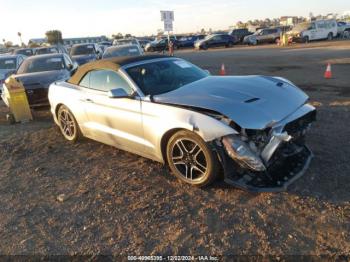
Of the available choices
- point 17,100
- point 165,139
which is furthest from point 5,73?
point 165,139

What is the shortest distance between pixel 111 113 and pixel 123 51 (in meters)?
11.1

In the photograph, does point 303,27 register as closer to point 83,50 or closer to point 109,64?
point 83,50

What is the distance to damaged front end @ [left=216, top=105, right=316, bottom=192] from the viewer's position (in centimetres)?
375

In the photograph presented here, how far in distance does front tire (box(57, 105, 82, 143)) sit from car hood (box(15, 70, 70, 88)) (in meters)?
3.13

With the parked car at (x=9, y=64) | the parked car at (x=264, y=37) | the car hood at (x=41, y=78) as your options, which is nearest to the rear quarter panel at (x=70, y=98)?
the car hood at (x=41, y=78)

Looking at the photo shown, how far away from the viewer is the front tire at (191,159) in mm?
3992

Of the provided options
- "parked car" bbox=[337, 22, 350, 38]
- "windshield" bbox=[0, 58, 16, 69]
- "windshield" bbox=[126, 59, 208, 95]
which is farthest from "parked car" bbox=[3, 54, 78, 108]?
"parked car" bbox=[337, 22, 350, 38]

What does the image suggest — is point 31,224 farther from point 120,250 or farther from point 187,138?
point 187,138

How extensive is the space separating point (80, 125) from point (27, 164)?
1091 mm

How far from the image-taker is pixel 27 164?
5.68 m

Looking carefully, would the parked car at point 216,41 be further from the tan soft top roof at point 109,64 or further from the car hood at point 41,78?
the tan soft top roof at point 109,64

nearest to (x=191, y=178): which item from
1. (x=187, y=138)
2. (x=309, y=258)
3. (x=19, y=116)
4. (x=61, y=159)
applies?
(x=187, y=138)

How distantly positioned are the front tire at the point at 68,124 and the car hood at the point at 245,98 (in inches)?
91.8

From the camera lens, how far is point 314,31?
112 ft
